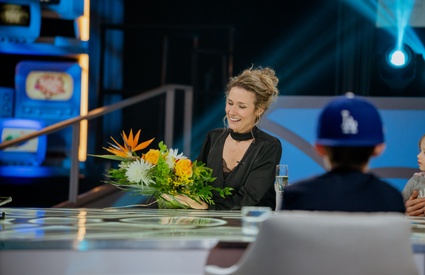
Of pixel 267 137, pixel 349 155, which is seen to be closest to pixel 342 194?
pixel 349 155

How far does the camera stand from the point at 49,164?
758 cm

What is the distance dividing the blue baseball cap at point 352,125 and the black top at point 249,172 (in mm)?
1681

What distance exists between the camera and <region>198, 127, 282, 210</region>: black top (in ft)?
11.3

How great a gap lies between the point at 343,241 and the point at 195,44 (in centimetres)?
745

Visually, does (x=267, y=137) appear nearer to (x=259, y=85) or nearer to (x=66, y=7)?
(x=259, y=85)

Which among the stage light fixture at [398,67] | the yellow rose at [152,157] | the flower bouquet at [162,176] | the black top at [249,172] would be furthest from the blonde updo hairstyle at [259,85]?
the stage light fixture at [398,67]

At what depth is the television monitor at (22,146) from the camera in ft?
24.0

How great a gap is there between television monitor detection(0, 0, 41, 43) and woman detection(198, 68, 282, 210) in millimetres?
4583

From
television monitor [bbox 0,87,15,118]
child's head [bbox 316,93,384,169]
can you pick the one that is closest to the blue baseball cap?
child's head [bbox 316,93,384,169]

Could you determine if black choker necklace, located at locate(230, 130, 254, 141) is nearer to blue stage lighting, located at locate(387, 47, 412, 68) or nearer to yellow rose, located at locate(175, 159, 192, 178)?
yellow rose, located at locate(175, 159, 192, 178)

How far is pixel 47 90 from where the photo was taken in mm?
7953

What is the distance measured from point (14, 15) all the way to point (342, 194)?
22.8 ft

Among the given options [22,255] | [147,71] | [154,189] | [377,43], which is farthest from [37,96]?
[22,255]

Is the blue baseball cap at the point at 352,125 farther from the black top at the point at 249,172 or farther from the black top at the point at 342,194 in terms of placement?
the black top at the point at 249,172
